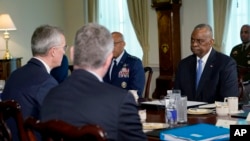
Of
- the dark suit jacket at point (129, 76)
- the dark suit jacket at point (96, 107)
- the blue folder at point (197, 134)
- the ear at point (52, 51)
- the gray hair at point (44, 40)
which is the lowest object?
the blue folder at point (197, 134)

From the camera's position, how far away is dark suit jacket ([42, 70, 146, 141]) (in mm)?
1316

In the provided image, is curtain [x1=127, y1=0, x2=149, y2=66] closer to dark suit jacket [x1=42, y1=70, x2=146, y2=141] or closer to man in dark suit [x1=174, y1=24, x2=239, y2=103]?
man in dark suit [x1=174, y1=24, x2=239, y2=103]

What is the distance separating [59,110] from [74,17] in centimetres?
688

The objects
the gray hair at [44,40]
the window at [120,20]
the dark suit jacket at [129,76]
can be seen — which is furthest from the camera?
the window at [120,20]

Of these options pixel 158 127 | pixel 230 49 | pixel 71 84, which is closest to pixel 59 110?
pixel 71 84

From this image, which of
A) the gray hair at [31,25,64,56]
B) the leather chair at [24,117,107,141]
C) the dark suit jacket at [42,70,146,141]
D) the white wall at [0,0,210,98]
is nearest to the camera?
the leather chair at [24,117,107,141]

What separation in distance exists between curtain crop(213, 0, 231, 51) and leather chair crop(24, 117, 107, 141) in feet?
15.2

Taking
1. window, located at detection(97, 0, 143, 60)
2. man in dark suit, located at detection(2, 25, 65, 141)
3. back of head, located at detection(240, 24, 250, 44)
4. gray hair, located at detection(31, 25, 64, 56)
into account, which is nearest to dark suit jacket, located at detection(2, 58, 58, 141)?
man in dark suit, located at detection(2, 25, 65, 141)

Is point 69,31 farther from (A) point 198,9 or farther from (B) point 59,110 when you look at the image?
(B) point 59,110

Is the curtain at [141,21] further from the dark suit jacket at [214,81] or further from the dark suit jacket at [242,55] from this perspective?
the dark suit jacket at [214,81]

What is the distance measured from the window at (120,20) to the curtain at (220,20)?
1.58 m

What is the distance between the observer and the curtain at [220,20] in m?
5.61

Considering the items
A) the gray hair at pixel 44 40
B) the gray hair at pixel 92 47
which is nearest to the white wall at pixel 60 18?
the gray hair at pixel 44 40

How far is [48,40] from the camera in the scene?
2.30 m
